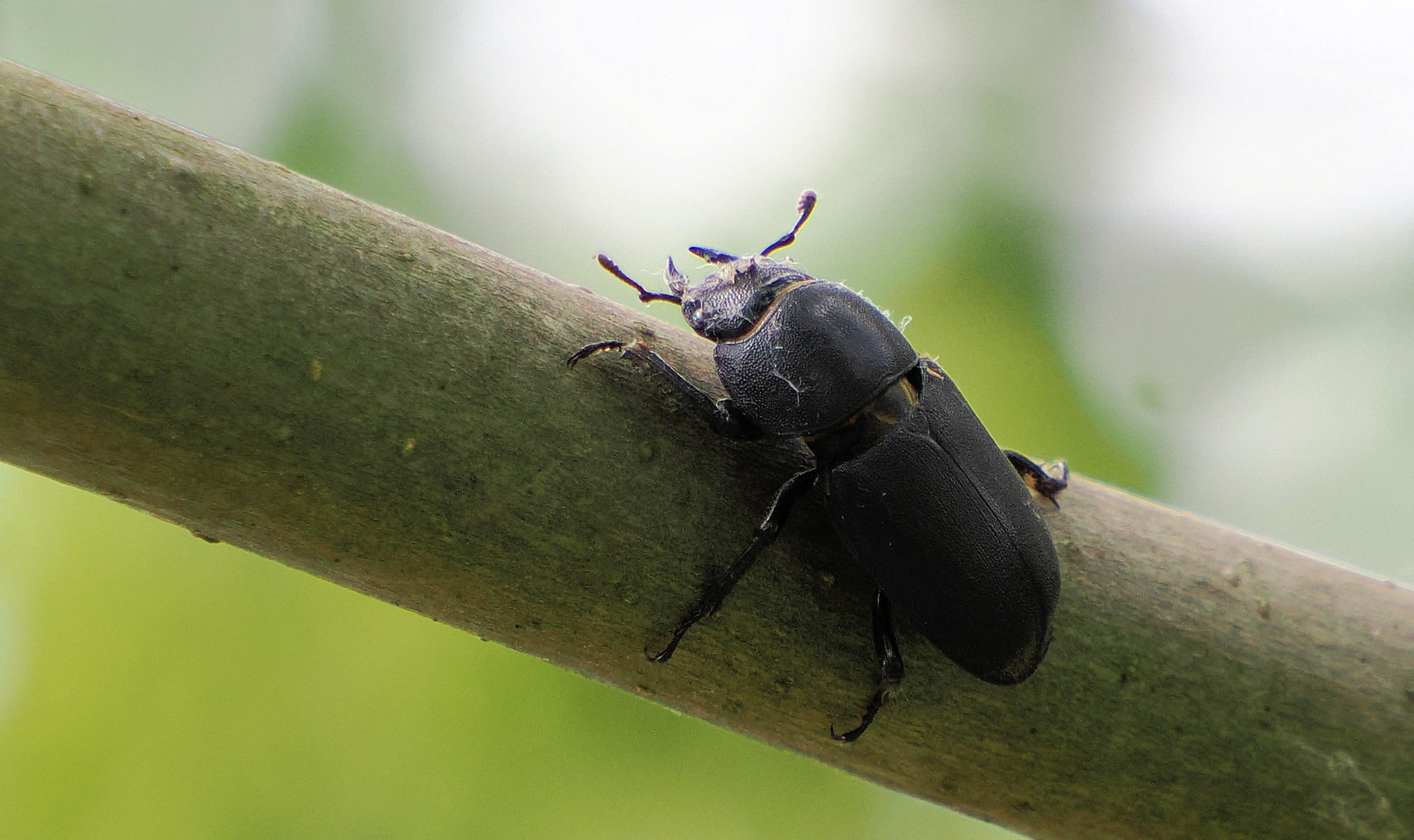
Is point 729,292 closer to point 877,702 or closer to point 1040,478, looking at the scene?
point 1040,478

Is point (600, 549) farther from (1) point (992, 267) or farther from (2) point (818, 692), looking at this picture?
(1) point (992, 267)

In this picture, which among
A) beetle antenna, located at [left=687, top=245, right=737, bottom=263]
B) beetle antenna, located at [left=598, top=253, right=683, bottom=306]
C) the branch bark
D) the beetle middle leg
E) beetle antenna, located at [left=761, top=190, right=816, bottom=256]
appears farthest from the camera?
beetle antenna, located at [left=761, top=190, right=816, bottom=256]

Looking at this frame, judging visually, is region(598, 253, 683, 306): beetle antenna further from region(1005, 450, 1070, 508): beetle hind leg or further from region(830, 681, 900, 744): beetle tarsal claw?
region(830, 681, 900, 744): beetle tarsal claw

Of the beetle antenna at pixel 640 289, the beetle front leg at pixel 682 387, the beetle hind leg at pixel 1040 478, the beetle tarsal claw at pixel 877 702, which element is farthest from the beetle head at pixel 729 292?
the beetle tarsal claw at pixel 877 702

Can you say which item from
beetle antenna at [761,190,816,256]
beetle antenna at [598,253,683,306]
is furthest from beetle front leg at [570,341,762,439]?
beetle antenna at [761,190,816,256]

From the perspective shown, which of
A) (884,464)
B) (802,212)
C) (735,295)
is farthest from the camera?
(802,212)

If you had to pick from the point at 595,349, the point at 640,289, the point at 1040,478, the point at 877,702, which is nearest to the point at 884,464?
the point at 1040,478

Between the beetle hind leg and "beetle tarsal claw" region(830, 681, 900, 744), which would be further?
the beetle hind leg
